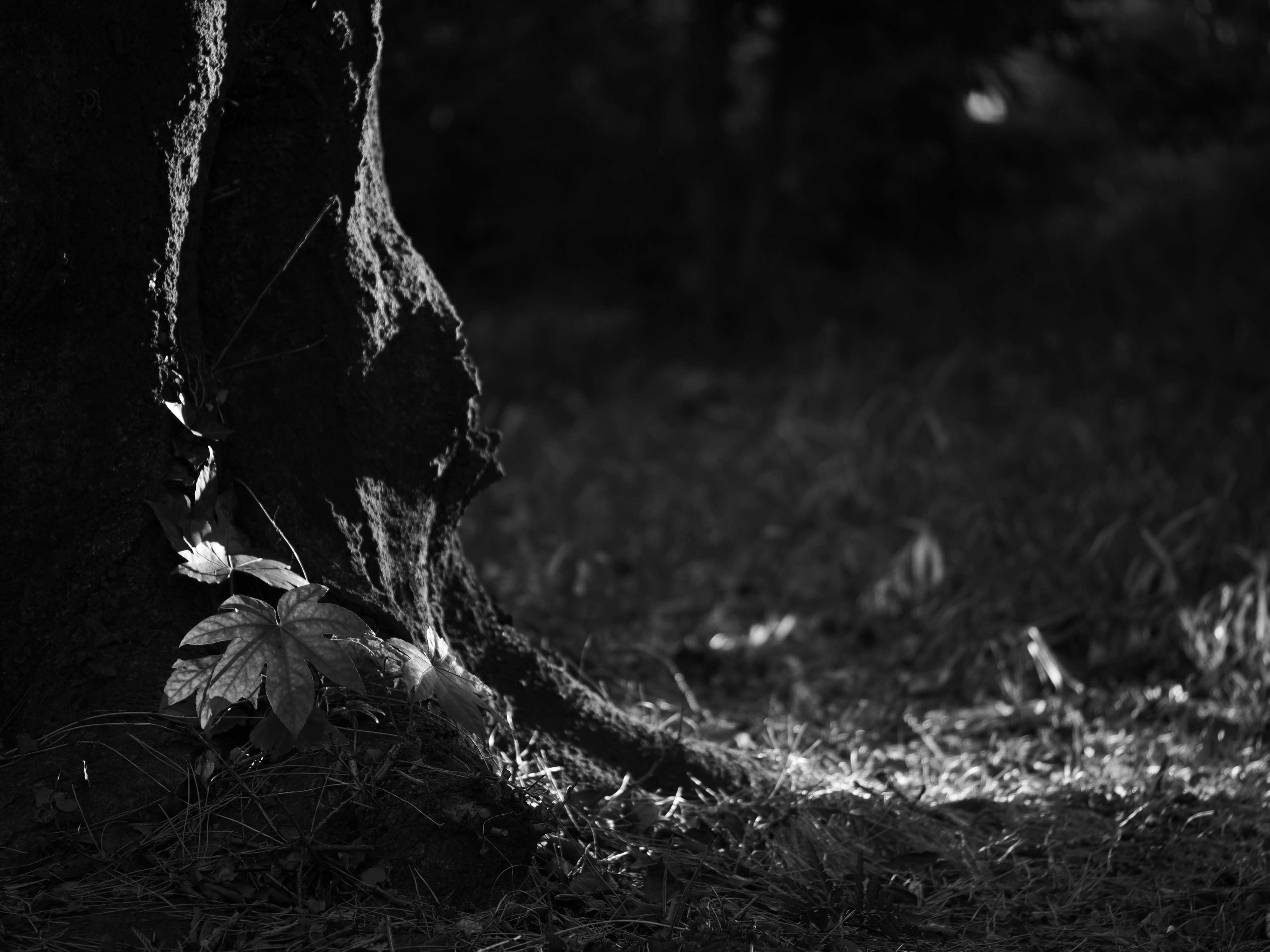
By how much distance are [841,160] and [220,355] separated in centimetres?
567

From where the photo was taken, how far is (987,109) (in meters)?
7.74

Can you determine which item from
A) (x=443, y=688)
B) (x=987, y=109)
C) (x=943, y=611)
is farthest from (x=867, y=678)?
Result: (x=987, y=109)

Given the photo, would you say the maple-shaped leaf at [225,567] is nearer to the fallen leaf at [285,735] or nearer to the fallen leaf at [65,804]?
the fallen leaf at [285,735]

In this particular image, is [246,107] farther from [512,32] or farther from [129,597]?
[512,32]

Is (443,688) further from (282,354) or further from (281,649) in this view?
(282,354)

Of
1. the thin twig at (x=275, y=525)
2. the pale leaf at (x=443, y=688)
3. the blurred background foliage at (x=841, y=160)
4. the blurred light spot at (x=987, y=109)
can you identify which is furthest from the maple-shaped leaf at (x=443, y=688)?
the blurred light spot at (x=987, y=109)

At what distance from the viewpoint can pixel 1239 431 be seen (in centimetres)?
430

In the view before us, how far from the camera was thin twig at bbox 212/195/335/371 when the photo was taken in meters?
1.95

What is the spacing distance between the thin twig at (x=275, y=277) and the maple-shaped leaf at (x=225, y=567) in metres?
0.35

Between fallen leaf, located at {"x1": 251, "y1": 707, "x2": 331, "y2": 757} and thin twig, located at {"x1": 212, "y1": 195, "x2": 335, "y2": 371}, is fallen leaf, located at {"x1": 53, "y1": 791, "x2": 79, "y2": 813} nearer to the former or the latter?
fallen leaf, located at {"x1": 251, "y1": 707, "x2": 331, "y2": 757}

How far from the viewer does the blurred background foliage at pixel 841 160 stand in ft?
20.4

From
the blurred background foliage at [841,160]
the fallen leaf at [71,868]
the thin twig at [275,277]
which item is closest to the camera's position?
the fallen leaf at [71,868]

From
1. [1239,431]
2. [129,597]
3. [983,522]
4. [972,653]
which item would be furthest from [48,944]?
[1239,431]

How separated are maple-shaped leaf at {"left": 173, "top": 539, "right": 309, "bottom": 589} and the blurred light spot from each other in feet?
20.5
